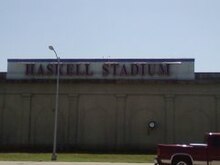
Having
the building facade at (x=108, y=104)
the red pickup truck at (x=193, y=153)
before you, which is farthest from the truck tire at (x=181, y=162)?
the building facade at (x=108, y=104)

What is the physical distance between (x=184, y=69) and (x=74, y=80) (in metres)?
11.6

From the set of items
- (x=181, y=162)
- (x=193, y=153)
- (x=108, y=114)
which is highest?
(x=108, y=114)

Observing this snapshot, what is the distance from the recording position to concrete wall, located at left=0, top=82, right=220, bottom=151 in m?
51.8

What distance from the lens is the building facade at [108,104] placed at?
170 feet

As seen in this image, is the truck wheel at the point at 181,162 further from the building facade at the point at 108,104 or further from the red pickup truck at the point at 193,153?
the building facade at the point at 108,104

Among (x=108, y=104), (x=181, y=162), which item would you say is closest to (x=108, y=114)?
(x=108, y=104)

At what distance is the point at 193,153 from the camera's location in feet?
82.4

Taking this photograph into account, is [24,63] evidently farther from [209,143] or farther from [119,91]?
[209,143]

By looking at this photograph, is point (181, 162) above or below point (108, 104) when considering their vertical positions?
below

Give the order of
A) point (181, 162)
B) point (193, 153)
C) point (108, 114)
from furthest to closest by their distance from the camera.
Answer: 1. point (108, 114)
2. point (181, 162)
3. point (193, 153)

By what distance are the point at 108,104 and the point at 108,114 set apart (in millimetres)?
1057

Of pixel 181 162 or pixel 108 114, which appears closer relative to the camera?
pixel 181 162

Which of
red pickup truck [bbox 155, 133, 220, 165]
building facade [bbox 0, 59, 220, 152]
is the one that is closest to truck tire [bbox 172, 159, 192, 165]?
red pickup truck [bbox 155, 133, 220, 165]

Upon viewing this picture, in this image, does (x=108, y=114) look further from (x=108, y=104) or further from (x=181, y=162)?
(x=181, y=162)
